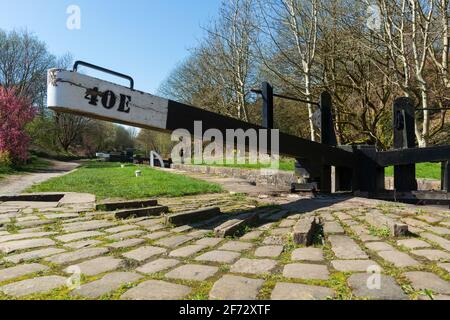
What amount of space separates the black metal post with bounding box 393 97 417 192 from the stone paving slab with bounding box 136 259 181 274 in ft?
16.3

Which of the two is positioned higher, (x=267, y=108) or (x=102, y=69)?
(x=102, y=69)

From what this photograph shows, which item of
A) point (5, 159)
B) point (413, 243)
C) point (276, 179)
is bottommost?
point (413, 243)

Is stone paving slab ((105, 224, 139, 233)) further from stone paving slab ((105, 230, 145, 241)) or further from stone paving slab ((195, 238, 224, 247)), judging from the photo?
stone paving slab ((195, 238, 224, 247))

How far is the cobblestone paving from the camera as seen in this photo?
7.19 feet

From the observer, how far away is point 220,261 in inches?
109

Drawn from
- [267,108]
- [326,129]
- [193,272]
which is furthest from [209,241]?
[326,129]

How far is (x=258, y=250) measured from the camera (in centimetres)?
306

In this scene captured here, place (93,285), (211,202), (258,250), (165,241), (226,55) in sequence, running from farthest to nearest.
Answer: (226,55) < (211,202) < (165,241) < (258,250) < (93,285)

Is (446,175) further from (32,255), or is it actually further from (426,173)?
(32,255)

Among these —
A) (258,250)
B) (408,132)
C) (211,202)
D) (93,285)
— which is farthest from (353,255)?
(408,132)

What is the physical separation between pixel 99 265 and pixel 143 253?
1.31ft

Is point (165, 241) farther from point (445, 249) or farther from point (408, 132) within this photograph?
point (408, 132)

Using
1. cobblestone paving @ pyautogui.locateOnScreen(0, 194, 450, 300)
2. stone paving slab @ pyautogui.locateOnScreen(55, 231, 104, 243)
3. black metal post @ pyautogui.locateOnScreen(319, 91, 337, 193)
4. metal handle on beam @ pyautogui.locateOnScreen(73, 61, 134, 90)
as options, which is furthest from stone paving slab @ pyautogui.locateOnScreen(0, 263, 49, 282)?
black metal post @ pyautogui.locateOnScreen(319, 91, 337, 193)
